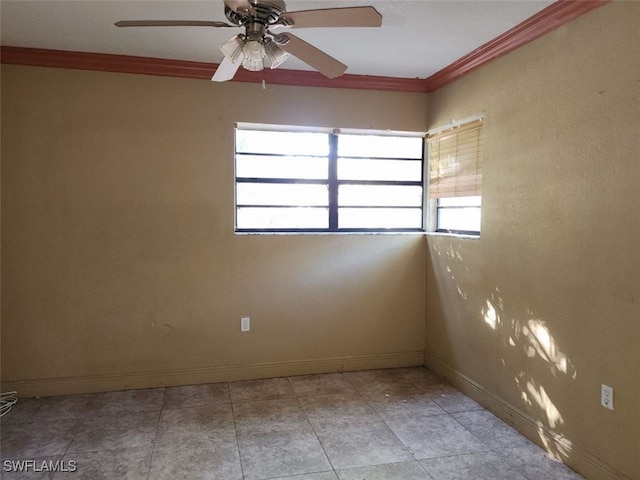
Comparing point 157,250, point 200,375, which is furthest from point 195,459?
point 157,250

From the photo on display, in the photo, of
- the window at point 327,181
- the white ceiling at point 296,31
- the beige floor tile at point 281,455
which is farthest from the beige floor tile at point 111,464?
the white ceiling at point 296,31

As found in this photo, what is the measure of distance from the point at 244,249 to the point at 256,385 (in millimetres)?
1060

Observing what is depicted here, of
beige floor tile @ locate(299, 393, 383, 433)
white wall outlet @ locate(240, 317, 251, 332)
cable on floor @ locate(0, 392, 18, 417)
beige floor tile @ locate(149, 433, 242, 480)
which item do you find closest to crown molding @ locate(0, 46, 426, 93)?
white wall outlet @ locate(240, 317, 251, 332)

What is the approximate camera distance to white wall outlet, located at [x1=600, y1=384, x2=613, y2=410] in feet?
6.90

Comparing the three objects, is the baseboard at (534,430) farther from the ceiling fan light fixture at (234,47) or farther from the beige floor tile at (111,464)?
the ceiling fan light fixture at (234,47)

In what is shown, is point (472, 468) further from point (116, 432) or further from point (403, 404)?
point (116, 432)

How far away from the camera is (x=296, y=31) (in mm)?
2697

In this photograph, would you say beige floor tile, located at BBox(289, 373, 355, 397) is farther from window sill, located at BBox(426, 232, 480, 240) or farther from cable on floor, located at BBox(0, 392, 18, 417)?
cable on floor, located at BBox(0, 392, 18, 417)

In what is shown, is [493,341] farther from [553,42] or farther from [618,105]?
[553,42]

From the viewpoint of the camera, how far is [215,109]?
3363mm

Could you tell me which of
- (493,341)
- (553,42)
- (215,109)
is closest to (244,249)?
(215,109)

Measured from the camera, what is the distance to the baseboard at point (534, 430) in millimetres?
2178

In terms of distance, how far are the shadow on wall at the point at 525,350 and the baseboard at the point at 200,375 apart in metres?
0.90

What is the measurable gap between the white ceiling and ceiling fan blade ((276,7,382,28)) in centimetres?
60
